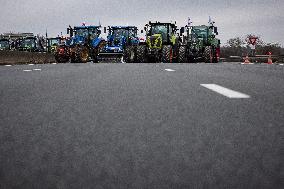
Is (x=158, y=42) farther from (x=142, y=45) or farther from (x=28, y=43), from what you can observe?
(x=28, y=43)

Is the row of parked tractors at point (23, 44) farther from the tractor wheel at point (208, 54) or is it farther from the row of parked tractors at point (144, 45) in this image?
the tractor wheel at point (208, 54)

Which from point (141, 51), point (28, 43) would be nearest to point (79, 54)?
point (141, 51)

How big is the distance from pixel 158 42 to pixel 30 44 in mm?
18722

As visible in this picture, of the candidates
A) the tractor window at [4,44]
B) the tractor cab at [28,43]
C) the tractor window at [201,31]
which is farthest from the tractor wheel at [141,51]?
the tractor window at [4,44]

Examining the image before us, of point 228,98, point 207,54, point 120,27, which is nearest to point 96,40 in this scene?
point 120,27

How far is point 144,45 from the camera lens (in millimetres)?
28391

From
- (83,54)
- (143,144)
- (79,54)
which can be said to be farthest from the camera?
(83,54)

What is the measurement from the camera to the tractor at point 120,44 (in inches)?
1148

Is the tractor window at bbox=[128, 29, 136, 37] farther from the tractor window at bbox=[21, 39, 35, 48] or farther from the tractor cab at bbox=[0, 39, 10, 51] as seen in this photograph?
the tractor cab at bbox=[0, 39, 10, 51]

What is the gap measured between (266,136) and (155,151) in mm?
805

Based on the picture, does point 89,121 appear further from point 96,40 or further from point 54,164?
point 96,40

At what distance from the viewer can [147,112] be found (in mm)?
4125

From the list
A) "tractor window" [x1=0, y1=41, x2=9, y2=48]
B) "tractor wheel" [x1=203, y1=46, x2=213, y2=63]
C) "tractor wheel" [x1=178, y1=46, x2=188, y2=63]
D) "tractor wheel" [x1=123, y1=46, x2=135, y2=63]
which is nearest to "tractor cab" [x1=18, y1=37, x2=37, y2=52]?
"tractor window" [x1=0, y1=41, x2=9, y2=48]

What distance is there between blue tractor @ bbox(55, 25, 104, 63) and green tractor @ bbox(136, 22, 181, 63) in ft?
10.7
